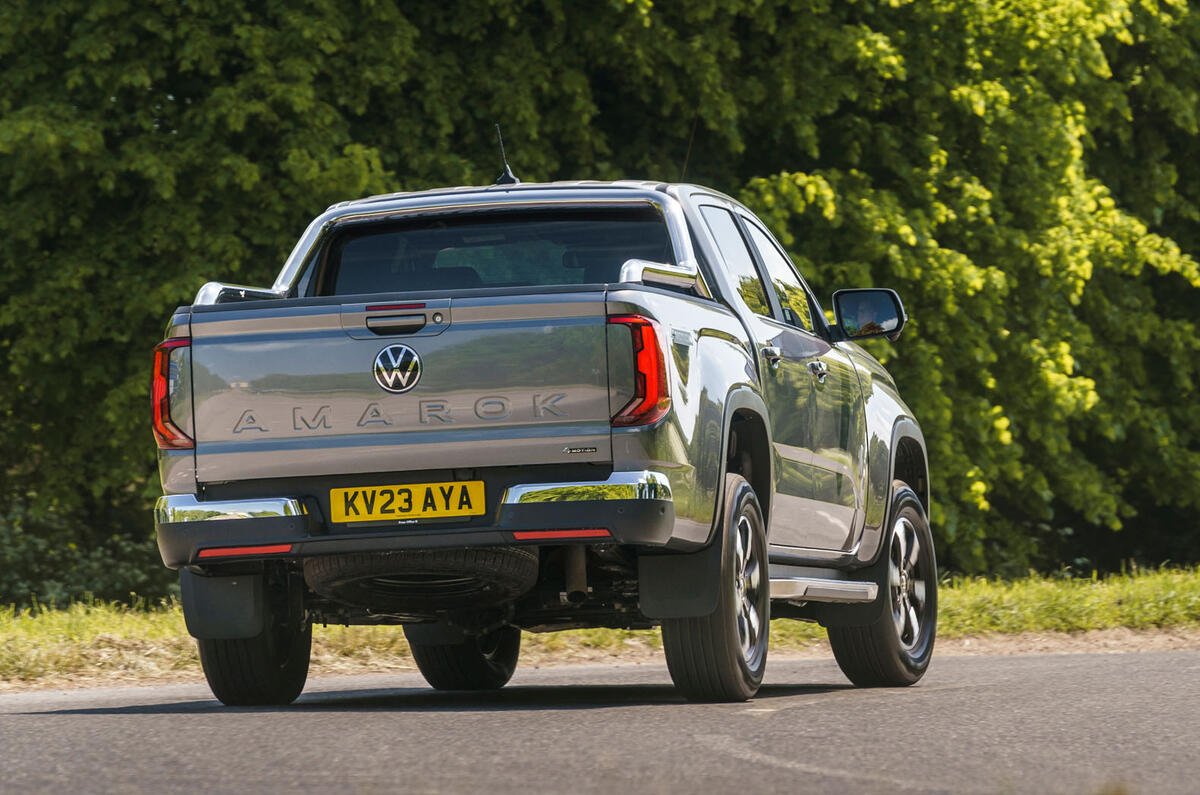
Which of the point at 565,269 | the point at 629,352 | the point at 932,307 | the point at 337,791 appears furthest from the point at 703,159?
the point at 337,791

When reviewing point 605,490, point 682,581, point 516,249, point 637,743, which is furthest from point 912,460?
point 637,743

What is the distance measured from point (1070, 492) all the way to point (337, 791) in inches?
749

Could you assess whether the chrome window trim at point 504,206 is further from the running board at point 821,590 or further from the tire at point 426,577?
the tire at point 426,577

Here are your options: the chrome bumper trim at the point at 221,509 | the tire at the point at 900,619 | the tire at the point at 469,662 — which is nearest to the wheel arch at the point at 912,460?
the tire at the point at 900,619

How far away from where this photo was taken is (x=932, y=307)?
68.1ft

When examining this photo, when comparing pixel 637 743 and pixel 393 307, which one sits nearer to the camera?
pixel 637 743

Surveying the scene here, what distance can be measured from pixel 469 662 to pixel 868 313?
8.11 ft

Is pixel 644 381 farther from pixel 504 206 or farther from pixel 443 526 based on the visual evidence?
pixel 504 206

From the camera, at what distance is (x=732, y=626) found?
7.02 m

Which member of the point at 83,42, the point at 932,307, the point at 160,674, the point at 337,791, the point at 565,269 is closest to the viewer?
the point at 337,791

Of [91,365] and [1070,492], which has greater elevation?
[91,365]

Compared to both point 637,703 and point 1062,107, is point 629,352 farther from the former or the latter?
point 1062,107

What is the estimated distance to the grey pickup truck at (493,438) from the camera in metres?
6.59

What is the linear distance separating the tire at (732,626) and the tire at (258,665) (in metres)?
1.54
